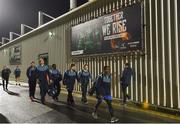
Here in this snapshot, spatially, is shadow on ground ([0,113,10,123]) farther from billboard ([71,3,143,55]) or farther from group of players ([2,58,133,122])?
billboard ([71,3,143,55])

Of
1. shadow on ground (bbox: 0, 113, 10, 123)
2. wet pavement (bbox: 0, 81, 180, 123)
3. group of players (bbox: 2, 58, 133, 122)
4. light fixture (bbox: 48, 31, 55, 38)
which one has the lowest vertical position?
shadow on ground (bbox: 0, 113, 10, 123)

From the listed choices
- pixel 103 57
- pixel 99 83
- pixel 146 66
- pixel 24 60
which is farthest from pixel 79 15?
pixel 24 60

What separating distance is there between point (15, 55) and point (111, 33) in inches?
1030

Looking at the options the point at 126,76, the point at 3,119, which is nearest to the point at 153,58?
the point at 126,76

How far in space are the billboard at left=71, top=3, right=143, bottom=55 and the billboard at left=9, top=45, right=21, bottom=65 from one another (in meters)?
18.9

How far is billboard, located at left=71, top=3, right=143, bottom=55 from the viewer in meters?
14.7

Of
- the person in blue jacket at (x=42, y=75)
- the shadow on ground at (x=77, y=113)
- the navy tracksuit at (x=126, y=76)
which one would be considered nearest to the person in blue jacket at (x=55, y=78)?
the person in blue jacket at (x=42, y=75)

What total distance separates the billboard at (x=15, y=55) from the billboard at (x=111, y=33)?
18.9 m

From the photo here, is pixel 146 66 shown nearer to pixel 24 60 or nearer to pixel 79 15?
pixel 79 15

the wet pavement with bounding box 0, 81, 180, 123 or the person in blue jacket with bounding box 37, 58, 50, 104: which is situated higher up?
the person in blue jacket with bounding box 37, 58, 50, 104

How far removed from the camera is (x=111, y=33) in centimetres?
1678

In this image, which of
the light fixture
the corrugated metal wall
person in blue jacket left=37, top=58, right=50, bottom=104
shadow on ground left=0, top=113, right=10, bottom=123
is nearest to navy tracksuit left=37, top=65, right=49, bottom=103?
person in blue jacket left=37, top=58, right=50, bottom=104

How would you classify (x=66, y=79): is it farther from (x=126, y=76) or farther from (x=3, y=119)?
(x=3, y=119)

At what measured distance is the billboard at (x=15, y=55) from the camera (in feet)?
128
